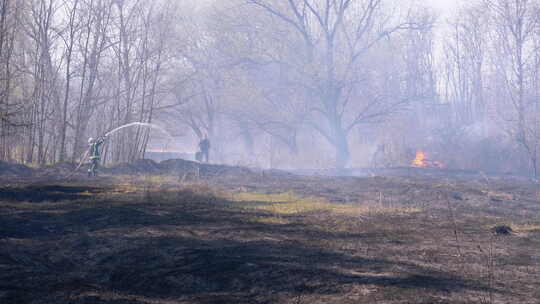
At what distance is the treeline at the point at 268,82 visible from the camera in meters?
27.3

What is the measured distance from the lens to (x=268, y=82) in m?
36.7

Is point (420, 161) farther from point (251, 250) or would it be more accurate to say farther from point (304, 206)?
point (251, 250)

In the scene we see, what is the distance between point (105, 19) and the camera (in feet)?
90.2

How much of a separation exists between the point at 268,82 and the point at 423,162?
10.9 m

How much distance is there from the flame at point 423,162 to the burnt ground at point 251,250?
1826 cm

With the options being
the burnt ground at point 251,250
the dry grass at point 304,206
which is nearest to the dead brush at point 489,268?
the burnt ground at point 251,250

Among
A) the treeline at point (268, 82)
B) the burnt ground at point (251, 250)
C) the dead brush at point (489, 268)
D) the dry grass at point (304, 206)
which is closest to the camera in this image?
the dead brush at point (489, 268)

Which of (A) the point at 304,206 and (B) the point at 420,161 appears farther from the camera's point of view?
(B) the point at 420,161

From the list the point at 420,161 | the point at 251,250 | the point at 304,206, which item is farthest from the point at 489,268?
the point at 420,161

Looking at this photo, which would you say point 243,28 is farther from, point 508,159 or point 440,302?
point 440,302

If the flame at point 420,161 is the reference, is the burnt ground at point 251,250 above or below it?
below

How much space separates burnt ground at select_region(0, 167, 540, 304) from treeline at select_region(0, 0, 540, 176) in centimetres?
1410

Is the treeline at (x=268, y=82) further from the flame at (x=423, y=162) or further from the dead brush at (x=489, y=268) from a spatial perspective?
the dead brush at (x=489, y=268)

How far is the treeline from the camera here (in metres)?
27.3
